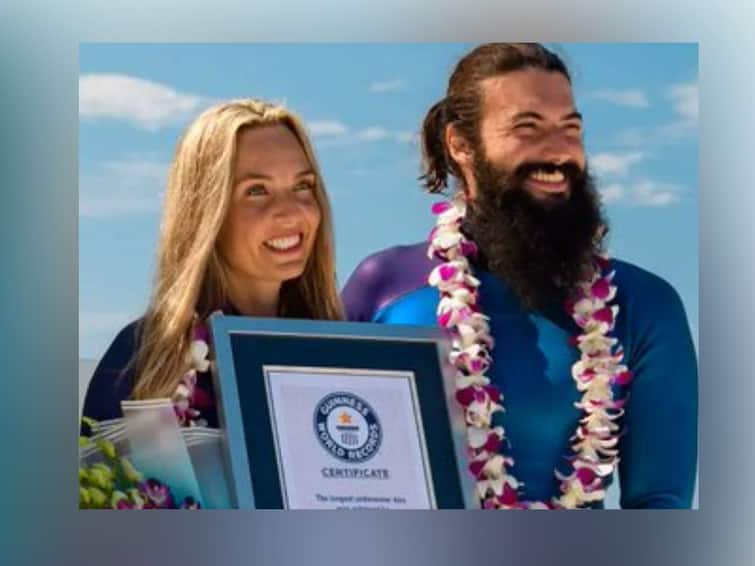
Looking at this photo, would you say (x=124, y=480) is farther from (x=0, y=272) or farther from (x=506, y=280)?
(x=506, y=280)

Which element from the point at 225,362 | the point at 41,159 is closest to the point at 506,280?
the point at 225,362

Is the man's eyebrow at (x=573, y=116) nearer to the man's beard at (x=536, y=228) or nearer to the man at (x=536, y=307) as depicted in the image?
the man at (x=536, y=307)

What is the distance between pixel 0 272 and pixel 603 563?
2.27m

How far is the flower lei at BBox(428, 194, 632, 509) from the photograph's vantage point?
34.4ft

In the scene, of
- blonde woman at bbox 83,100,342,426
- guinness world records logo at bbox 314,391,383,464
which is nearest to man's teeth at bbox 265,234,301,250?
blonde woman at bbox 83,100,342,426

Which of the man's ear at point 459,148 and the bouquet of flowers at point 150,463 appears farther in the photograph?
the man's ear at point 459,148

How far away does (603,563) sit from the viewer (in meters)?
10.5

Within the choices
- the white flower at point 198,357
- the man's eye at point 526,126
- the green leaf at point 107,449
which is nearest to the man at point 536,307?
the man's eye at point 526,126

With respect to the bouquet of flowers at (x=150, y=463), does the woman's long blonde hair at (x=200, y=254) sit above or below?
above

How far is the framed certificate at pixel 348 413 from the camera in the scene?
10.5 m

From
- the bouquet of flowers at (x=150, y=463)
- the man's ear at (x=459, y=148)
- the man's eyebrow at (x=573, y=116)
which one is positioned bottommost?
the bouquet of flowers at (x=150, y=463)

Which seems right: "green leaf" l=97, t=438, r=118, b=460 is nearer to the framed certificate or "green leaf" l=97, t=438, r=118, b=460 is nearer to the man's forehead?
the framed certificate

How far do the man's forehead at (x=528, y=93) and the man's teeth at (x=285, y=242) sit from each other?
78 cm

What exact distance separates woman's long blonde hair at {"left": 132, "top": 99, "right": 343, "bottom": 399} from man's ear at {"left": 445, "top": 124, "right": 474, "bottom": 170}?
0.46 m
